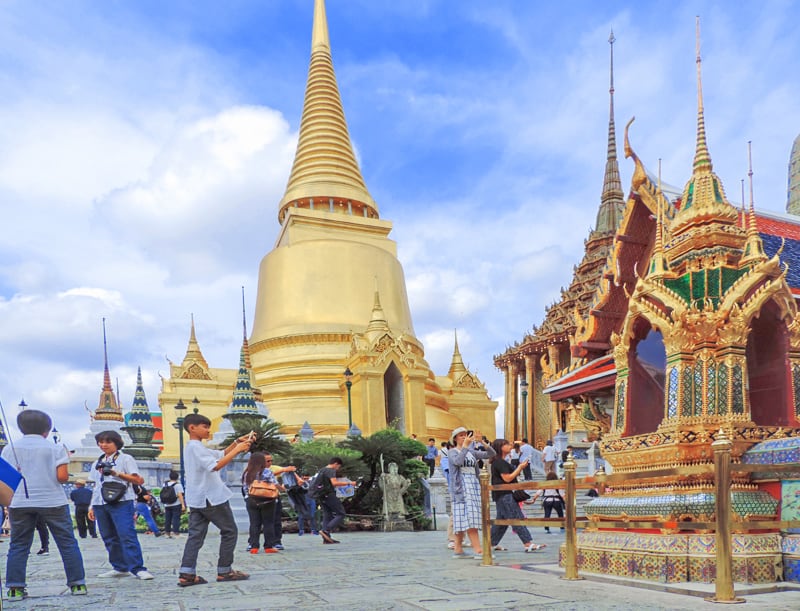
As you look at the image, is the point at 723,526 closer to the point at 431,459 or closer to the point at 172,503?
the point at 172,503

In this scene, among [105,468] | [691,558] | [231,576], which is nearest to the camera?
[691,558]

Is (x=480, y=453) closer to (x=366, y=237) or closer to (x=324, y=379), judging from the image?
(x=324, y=379)

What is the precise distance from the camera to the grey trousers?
21.8 ft

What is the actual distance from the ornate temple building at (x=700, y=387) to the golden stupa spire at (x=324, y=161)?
99.1 ft

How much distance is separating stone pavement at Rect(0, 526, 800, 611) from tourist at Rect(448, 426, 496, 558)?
35 centimetres

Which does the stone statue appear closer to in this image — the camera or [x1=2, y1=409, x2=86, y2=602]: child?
the camera

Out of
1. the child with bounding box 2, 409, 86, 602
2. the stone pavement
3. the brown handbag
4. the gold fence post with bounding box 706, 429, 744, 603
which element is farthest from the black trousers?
the gold fence post with bounding box 706, 429, 744, 603

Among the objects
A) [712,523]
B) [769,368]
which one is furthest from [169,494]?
[712,523]

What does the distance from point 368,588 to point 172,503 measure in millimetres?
9939

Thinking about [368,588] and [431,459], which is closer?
[368,588]

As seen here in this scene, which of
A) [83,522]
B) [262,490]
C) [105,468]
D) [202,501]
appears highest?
[105,468]

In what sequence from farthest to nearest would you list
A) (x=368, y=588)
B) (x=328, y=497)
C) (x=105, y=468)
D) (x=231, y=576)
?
(x=328, y=497) → (x=105, y=468) → (x=231, y=576) → (x=368, y=588)

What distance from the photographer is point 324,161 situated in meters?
37.6

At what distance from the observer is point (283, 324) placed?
34500 millimetres
